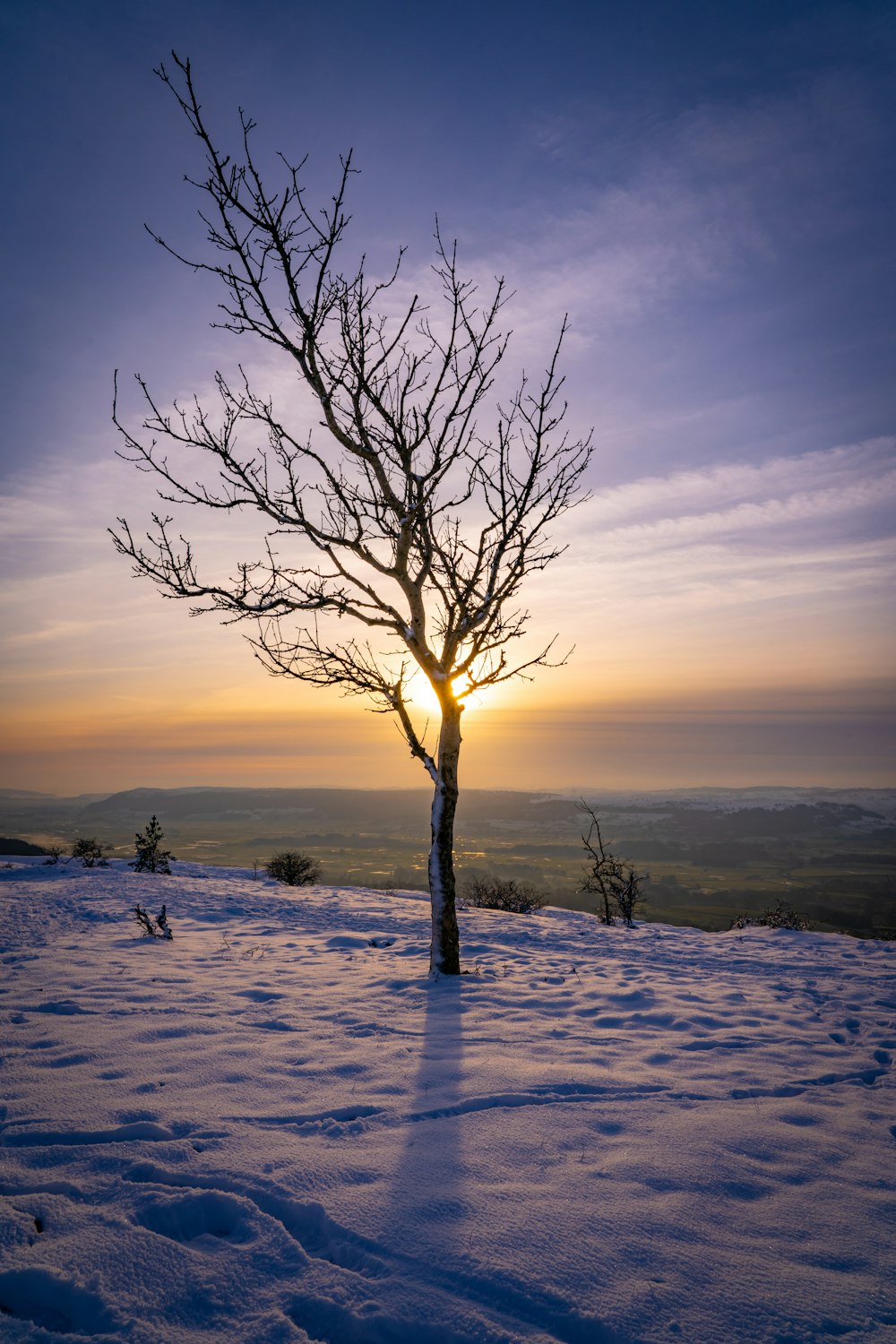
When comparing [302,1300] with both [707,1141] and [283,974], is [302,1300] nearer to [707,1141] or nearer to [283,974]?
[707,1141]

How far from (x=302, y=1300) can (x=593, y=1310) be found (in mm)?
1047

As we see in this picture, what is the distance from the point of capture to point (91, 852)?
1722 centimetres

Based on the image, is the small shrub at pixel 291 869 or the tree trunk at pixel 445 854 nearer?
the tree trunk at pixel 445 854

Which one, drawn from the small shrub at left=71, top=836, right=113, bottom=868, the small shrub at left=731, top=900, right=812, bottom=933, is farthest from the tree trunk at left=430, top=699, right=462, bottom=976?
the small shrub at left=71, top=836, right=113, bottom=868

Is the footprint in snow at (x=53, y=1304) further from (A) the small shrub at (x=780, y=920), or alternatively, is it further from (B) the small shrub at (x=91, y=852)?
(B) the small shrub at (x=91, y=852)

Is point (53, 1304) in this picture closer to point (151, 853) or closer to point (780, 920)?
point (151, 853)

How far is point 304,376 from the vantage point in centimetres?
778

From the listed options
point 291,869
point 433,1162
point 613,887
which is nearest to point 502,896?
point 613,887

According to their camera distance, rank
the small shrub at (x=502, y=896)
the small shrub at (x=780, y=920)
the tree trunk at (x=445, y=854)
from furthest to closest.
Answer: the small shrub at (x=502, y=896) < the small shrub at (x=780, y=920) < the tree trunk at (x=445, y=854)

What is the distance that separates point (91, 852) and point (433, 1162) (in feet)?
57.4

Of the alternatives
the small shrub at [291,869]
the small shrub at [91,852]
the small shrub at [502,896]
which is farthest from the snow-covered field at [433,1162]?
the small shrub at [291,869]

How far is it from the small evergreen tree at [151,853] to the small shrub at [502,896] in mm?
8263

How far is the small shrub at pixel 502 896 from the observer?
16.7 metres

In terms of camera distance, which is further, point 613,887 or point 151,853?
point 151,853
